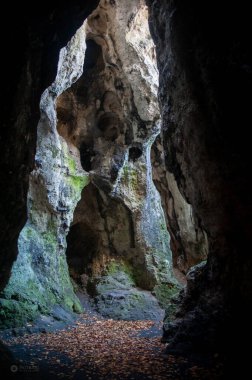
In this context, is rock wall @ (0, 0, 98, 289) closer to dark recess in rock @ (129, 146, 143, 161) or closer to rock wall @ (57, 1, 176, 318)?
rock wall @ (57, 1, 176, 318)

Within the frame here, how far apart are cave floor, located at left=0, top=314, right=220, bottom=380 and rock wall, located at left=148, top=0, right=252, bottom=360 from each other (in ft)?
2.89

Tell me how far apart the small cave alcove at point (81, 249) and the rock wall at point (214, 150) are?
9478 mm

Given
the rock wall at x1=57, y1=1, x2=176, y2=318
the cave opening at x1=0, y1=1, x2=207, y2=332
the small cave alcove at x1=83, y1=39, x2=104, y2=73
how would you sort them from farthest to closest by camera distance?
the small cave alcove at x1=83, y1=39, x2=104, y2=73 < the rock wall at x1=57, y1=1, x2=176, y2=318 < the cave opening at x1=0, y1=1, x2=207, y2=332

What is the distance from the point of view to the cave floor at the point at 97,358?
5523 millimetres

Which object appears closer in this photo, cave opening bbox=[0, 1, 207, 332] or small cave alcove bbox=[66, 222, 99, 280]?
cave opening bbox=[0, 1, 207, 332]

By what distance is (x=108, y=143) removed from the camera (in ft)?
59.4

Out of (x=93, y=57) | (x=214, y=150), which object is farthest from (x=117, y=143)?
(x=214, y=150)

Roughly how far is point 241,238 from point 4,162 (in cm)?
479

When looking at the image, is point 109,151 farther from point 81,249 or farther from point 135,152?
point 81,249

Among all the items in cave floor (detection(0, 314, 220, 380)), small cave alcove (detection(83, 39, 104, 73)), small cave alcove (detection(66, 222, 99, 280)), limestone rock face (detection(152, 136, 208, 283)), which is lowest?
cave floor (detection(0, 314, 220, 380))

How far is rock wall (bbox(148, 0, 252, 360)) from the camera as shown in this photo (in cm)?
630

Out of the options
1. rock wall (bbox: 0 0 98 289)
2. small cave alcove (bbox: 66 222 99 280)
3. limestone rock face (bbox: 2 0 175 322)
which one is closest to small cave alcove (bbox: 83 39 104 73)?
limestone rock face (bbox: 2 0 175 322)

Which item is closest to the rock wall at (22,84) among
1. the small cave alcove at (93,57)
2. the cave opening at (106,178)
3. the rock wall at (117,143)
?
the cave opening at (106,178)

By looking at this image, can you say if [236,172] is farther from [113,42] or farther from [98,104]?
[113,42]
